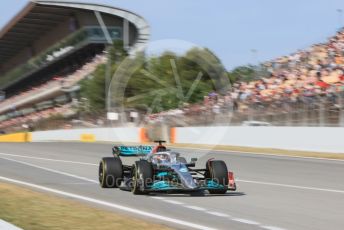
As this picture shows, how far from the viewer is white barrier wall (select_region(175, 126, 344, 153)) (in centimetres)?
2161

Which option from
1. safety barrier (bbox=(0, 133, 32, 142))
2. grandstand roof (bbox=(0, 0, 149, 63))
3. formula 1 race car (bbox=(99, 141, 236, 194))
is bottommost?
formula 1 race car (bbox=(99, 141, 236, 194))

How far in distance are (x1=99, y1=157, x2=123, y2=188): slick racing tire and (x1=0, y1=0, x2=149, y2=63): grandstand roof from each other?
46910 millimetres

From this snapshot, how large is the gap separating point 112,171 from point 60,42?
62.4 metres

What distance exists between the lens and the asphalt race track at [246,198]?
7.32 metres

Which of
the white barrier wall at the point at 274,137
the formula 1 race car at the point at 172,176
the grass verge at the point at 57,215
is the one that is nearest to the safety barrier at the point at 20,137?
the white barrier wall at the point at 274,137

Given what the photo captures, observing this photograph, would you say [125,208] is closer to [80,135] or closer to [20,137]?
[80,135]

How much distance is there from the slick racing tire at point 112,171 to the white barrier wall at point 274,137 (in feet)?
26.1

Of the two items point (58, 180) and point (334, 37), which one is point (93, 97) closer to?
point (334, 37)

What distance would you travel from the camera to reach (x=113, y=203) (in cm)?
911

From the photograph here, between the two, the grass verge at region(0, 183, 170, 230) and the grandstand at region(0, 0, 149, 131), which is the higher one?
the grandstand at region(0, 0, 149, 131)

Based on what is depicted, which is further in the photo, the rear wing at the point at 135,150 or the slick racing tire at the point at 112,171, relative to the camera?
the rear wing at the point at 135,150

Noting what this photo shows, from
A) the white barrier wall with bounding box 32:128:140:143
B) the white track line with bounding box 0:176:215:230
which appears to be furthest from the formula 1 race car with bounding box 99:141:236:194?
the white barrier wall with bounding box 32:128:140:143

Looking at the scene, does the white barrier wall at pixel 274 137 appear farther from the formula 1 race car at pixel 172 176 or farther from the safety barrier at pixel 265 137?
the formula 1 race car at pixel 172 176

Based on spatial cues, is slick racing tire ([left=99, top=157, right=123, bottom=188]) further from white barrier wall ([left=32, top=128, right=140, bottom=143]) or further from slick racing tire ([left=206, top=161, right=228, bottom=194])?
white barrier wall ([left=32, top=128, right=140, bottom=143])
